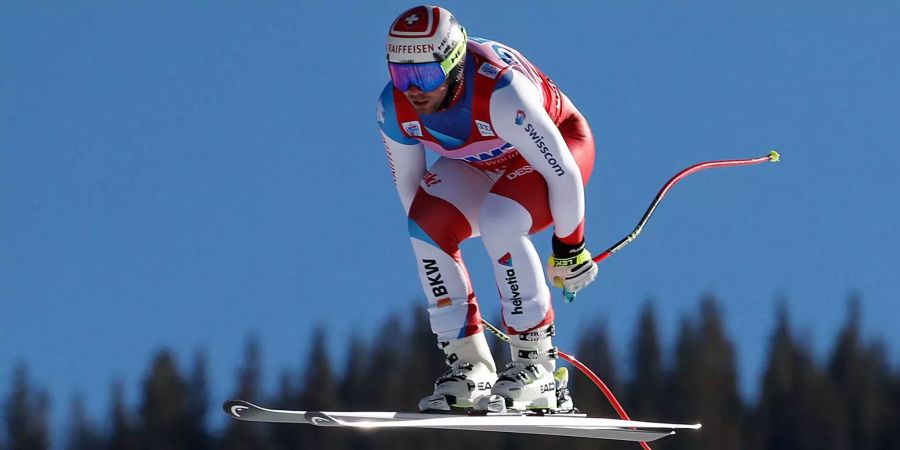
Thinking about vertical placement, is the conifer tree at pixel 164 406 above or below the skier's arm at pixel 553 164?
above

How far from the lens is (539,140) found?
1071cm

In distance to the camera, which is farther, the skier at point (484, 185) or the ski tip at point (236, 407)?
the ski tip at point (236, 407)

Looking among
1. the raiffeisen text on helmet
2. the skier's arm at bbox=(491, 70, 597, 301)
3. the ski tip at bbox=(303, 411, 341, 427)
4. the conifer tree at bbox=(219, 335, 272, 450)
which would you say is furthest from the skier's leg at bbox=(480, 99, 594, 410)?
the conifer tree at bbox=(219, 335, 272, 450)

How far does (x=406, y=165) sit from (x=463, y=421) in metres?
1.63

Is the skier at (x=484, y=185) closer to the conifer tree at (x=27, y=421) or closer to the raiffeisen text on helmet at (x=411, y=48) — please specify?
the raiffeisen text on helmet at (x=411, y=48)

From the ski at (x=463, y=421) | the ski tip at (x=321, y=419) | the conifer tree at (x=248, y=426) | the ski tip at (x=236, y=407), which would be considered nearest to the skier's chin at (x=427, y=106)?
the ski at (x=463, y=421)

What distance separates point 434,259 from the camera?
36.6ft

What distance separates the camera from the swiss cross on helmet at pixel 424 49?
10.5 meters

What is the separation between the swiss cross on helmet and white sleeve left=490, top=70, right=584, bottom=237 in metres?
0.34

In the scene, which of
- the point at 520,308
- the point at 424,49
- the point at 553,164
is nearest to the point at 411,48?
the point at 424,49

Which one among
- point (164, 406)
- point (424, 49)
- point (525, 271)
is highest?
point (164, 406)

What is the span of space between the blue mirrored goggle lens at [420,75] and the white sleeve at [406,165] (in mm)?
662

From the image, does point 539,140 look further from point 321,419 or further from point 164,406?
point 164,406

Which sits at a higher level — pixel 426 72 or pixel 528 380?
pixel 426 72
